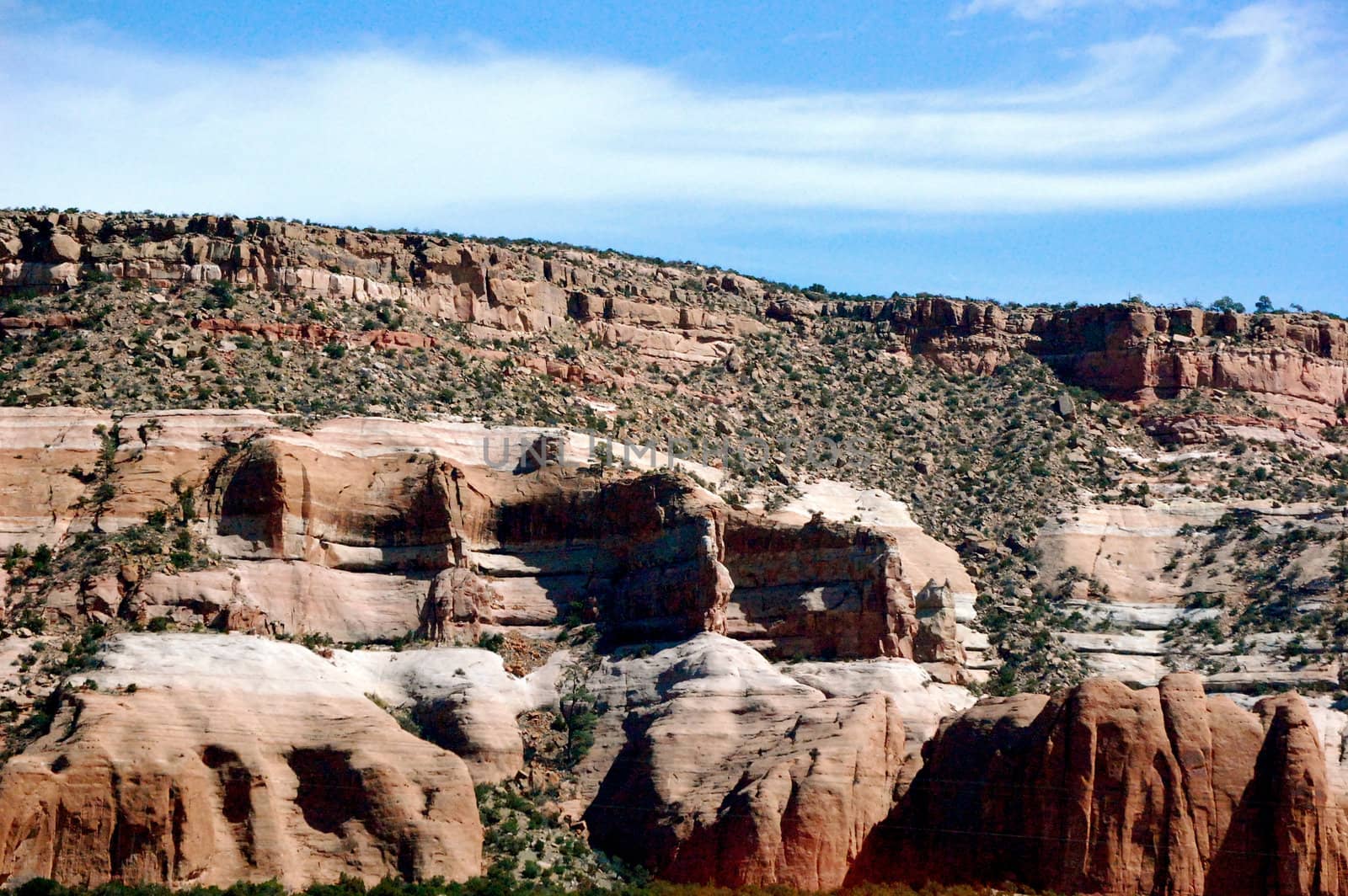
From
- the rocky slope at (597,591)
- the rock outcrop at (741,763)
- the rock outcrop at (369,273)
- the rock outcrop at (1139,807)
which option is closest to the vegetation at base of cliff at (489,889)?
the rocky slope at (597,591)

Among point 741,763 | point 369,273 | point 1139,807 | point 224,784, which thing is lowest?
point 224,784

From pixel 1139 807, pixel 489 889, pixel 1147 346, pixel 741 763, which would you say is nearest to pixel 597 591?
pixel 741 763

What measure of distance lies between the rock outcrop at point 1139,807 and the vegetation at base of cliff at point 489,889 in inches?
62.2

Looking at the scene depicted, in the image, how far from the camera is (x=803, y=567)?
78.9 meters

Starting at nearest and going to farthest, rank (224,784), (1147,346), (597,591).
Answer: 1. (224,784)
2. (597,591)
3. (1147,346)

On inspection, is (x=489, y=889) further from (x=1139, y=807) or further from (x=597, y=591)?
(x=1139, y=807)

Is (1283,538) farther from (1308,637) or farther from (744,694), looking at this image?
(744,694)

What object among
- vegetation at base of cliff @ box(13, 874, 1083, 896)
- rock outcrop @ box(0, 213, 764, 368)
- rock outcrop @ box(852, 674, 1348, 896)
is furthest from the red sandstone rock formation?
rock outcrop @ box(0, 213, 764, 368)

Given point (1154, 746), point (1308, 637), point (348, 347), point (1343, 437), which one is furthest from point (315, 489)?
point (1343, 437)

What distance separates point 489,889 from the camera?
65312 millimetres

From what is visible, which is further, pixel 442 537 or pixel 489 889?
pixel 442 537

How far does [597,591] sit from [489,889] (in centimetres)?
1609

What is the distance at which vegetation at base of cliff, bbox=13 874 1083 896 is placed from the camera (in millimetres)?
62034

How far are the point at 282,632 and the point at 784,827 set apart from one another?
1716 centimetres
